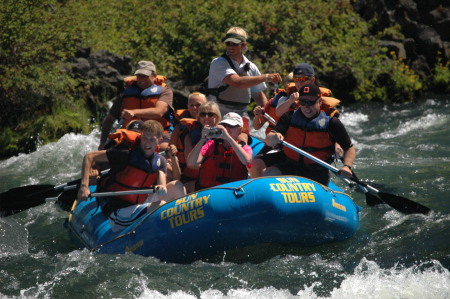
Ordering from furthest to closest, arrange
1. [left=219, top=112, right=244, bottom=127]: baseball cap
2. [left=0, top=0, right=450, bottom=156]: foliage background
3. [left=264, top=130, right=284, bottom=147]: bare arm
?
[left=0, top=0, right=450, bottom=156]: foliage background, [left=264, top=130, right=284, bottom=147]: bare arm, [left=219, top=112, right=244, bottom=127]: baseball cap

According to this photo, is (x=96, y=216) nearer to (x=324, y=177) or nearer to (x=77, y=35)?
(x=324, y=177)

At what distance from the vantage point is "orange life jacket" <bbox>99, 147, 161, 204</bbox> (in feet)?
19.6

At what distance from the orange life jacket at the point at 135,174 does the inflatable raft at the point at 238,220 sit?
0.35 meters

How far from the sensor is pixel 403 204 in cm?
662

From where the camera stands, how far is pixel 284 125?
21.7 feet

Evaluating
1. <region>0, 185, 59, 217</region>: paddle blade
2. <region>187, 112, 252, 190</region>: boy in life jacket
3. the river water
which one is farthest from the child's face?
<region>0, 185, 59, 217</region>: paddle blade

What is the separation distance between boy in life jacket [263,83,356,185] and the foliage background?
5.76 meters

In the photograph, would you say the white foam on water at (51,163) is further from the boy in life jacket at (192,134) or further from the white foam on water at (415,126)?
the white foam on water at (415,126)

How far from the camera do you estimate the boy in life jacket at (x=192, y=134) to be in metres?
6.19

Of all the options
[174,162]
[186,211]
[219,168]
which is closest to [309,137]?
[219,168]

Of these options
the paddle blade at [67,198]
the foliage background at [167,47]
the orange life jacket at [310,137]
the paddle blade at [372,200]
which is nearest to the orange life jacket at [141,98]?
the paddle blade at [67,198]

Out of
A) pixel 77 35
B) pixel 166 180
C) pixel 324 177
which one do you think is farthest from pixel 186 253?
pixel 77 35

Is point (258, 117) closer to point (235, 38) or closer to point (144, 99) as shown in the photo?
point (235, 38)

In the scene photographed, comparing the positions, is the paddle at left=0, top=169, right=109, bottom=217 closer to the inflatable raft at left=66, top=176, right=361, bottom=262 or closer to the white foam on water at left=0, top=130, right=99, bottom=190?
the inflatable raft at left=66, top=176, right=361, bottom=262
